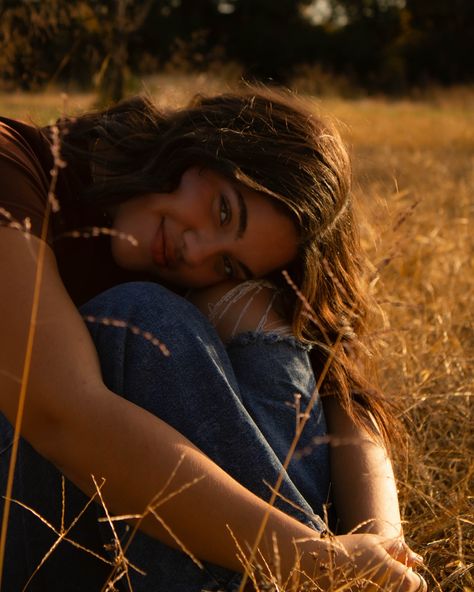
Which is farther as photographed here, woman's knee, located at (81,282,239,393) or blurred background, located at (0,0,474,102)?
blurred background, located at (0,0,474,102)

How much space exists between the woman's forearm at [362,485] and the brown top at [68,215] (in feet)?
2.10

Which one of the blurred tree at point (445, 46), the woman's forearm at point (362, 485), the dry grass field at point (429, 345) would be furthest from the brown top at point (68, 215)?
the blurred tree at point (445, 46)

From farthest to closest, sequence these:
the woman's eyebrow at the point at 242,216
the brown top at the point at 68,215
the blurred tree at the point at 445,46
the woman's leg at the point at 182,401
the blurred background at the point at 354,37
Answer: the blurred tree at the point at 445,46
the blurred background at the point at 354,37
the woman's eyebrow at the point at 242,216
the brown top at the point at 68,215
the woman's leg at the point at 182,401

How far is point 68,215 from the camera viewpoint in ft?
6.29

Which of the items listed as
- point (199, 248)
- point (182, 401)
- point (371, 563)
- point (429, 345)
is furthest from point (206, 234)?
point (429, 345)

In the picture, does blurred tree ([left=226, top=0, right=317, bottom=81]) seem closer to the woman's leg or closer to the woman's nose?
the woman's nose

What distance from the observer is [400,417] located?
2199mm

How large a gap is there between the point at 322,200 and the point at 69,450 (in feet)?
2.63

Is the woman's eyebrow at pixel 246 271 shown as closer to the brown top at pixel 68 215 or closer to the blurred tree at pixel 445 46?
the brown top at pixel 68 215

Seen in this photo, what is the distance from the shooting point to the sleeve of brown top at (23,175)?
58.7 inches

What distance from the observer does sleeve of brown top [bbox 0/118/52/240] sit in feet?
4.90

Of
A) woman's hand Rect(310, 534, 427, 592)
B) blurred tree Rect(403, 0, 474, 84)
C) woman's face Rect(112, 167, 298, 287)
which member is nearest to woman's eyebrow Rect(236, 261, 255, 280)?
woman's face Rect(112, 167, 298, 287)

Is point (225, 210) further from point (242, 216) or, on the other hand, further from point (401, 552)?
point (401, 552)

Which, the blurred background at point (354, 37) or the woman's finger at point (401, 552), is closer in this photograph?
the woman's finger at point (401, 552)
